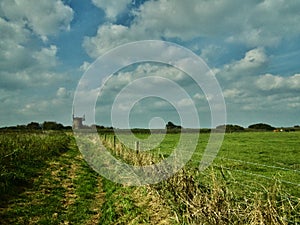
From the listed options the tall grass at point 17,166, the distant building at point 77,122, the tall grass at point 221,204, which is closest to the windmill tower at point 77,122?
the distant building at point 77,122

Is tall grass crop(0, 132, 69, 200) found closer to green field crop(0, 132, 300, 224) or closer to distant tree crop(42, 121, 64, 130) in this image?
green field crop(0, 132, 300, 224)

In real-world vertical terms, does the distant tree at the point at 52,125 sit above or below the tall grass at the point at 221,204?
above

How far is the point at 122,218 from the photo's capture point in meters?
8.27

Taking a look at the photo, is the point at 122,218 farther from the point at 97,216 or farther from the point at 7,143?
the point at 7,143

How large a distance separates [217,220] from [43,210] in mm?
5290

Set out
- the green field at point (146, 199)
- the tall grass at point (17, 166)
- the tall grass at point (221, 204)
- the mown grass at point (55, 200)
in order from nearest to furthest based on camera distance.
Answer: the tall grass at point (221, 204) < the green field at point (146, 199) < the mown grass at point (55, 200) < the tall grass at point (17, 166)

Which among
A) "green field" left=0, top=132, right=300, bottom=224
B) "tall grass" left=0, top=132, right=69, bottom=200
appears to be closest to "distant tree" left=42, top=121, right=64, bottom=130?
"tall grass" left=0, top=132, right=69, bottom=200

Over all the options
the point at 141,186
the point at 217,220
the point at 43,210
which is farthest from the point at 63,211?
the point at 217,220

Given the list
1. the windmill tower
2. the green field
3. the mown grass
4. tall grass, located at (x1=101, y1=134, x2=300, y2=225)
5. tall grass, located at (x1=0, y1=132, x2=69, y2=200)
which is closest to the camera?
tall grass, located at (x1=101, y1=134, x2=300, y2=225)

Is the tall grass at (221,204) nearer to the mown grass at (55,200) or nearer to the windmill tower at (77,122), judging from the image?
the mown grass at (55,200)

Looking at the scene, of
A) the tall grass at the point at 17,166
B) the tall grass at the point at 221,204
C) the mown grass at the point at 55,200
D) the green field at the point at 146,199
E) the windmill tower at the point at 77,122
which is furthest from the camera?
the windmill tower at the point at 77,122

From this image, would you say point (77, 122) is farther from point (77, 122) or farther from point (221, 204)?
point (221, 204)

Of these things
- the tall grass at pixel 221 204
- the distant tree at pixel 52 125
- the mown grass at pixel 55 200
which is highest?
the distant tree at pixel 52 125

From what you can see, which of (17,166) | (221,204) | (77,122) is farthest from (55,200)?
(77,122)
